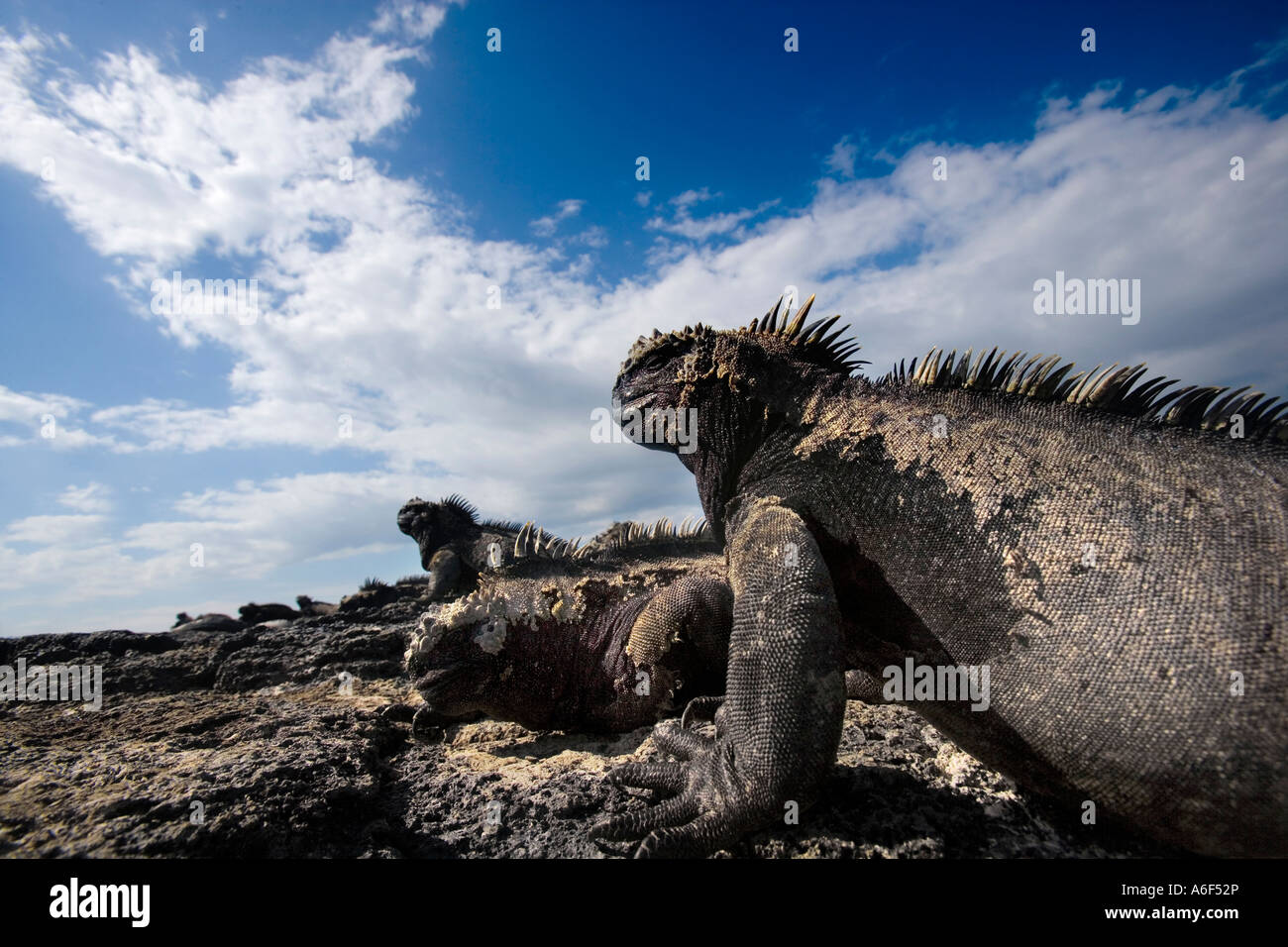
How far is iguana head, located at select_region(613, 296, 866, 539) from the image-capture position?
11.6 feet

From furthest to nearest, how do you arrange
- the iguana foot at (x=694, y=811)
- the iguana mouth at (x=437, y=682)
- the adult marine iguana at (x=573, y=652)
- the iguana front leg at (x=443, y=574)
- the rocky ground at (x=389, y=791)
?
1. the iguana front leg at (x=443, y=574)
2. the iguana mouth at (x=437, y=682)
3. the adult marine iguana at (x=573, y=652)
4. the rocky ground at (x=389, y=791)
5. the iguana foot at (x=694, y=811)

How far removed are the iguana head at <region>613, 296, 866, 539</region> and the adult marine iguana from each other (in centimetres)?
78

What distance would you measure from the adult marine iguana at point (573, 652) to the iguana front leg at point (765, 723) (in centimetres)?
148

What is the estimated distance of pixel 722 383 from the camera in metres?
3.66

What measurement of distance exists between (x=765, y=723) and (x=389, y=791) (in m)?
2.25

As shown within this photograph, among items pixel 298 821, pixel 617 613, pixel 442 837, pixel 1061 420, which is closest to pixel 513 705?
pixel 617 613

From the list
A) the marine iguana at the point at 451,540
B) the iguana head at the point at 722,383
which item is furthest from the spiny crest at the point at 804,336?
the marine iguana at the point at 451,540

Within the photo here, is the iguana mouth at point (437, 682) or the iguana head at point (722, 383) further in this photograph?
the iguana mouth at point (437, 682)

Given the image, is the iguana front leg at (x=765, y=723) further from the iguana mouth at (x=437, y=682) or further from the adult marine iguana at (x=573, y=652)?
the iguana mouth at (x=437, y=682)

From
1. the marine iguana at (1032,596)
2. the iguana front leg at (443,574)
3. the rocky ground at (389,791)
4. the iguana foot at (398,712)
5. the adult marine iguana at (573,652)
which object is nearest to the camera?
the marine iguana at (1032,596)

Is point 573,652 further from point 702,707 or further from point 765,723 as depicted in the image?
point 765,723

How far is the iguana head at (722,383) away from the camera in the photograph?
3.52m
